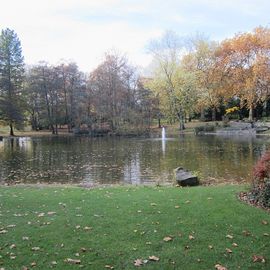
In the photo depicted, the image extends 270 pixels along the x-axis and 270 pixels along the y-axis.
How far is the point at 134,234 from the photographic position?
668cm

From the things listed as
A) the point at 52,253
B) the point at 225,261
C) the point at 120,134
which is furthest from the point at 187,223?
the point at 120,134

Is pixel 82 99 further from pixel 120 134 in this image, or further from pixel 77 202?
pixel 77 202

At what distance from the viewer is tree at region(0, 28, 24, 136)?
194 feet

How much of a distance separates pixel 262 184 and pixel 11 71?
2305 inches

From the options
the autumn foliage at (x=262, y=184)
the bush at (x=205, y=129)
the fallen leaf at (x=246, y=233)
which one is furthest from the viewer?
the bush at (x=205, y=129)

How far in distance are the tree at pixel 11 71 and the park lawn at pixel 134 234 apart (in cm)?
5157

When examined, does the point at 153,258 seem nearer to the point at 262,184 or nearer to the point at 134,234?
the point at 134,234

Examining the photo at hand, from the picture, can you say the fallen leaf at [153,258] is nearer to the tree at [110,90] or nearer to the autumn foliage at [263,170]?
the autumn foliage at [263,170]

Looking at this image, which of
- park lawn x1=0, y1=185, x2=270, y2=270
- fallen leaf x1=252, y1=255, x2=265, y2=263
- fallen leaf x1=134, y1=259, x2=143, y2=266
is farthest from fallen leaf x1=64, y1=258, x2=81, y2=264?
fallen leaf x1=252, y1=255, x2=265, y2=263

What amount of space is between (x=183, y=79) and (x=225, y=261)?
55914mm

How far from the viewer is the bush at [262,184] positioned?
28.8 ft

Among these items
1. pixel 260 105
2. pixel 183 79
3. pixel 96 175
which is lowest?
pixel 96 175

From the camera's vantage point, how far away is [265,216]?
25.2 feet

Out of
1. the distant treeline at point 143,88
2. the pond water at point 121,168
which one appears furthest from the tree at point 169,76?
the pond water at point 121,168
